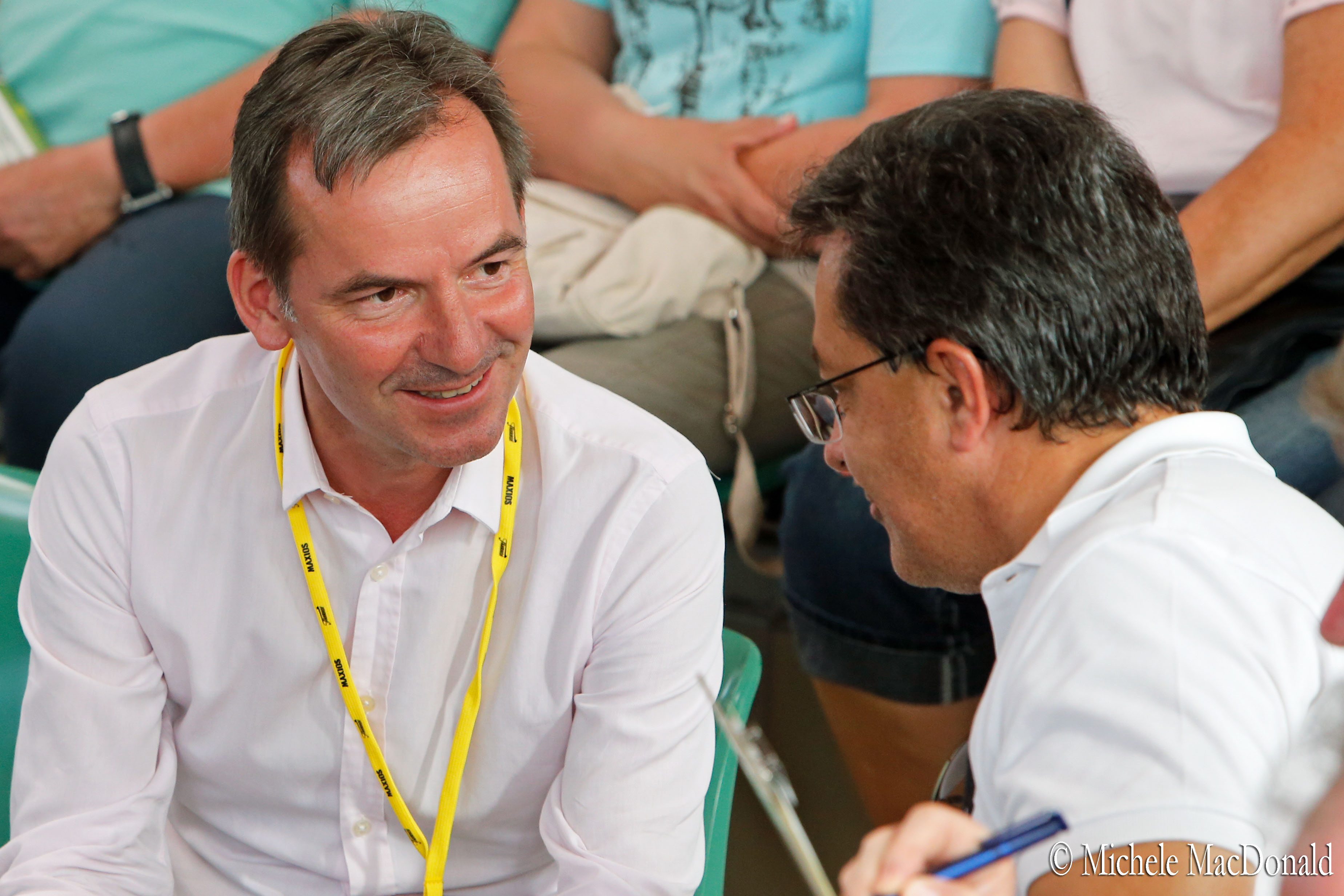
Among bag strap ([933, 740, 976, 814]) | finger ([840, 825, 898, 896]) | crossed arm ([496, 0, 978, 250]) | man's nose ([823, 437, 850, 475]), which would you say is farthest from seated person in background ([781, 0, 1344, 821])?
finger ([840, 825, 898, 896])

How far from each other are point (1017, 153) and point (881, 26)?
3.57 ft

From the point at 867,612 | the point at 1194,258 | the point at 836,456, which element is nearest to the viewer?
the point at 836,456

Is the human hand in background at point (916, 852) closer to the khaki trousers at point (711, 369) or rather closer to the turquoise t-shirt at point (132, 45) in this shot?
the khaki trousers at point (711, 369)

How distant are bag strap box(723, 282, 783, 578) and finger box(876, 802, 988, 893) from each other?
4.19 ft

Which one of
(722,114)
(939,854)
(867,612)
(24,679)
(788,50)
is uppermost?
(939,854)

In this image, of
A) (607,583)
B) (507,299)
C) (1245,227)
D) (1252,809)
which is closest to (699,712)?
(607,583)

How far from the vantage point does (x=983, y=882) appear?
30.8 inches

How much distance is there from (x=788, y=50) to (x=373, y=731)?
1526mm

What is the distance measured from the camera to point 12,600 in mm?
1677

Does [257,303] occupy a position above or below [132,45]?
above

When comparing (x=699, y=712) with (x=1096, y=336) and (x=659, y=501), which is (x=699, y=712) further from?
(x=1096, y=336)

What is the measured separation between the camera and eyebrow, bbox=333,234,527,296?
1.23 meters

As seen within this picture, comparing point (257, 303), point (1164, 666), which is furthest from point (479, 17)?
point (1164, 666)

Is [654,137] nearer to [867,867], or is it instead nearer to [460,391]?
[460,391]
